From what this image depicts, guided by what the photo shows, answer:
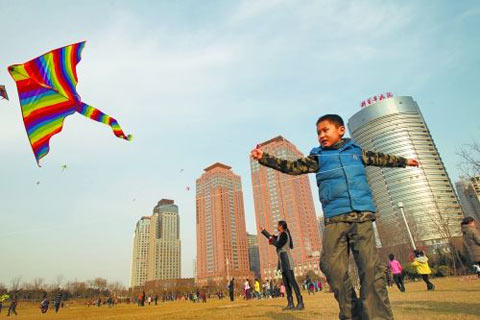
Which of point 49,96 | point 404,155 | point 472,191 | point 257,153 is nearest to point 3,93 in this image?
point 49,96

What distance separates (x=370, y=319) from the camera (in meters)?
2.85

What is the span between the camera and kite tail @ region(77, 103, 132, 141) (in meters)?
5.75

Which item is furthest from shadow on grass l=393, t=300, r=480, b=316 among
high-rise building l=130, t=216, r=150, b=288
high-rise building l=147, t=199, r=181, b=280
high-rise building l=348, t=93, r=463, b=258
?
high-rise building l=130, t=216, r=150, b=288

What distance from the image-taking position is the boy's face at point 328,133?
149 inches

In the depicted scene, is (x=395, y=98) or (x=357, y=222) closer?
(x=357, y=222)

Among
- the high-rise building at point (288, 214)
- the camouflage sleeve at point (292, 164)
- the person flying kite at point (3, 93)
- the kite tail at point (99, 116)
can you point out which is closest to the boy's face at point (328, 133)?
the camouflage sleeve at point (292, 164)

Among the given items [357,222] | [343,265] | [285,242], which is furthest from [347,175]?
[285,242]

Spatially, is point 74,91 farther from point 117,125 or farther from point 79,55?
point 117,125

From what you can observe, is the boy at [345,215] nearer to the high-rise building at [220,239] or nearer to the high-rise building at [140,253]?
the high-rise building at [220,239]

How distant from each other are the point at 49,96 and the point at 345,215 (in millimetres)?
5729

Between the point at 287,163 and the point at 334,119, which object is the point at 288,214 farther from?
the point at 287,163

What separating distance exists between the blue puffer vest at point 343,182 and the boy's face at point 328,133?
109 mm

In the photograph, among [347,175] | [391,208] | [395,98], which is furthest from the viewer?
[395,98]

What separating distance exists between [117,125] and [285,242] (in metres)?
4.76
